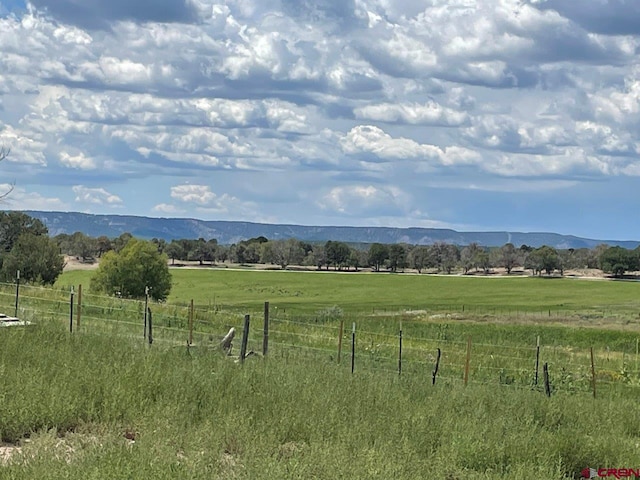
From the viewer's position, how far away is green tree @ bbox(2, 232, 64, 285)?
7019 centimetres

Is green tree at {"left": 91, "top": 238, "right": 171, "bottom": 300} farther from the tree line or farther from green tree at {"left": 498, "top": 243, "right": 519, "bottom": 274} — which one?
green tree at {"left": 498, "top": 243, "right": 519, "bottom": 274}

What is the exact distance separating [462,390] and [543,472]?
595 centimetres

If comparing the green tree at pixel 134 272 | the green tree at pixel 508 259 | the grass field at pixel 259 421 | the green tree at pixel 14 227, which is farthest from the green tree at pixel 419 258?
the grass field at pixel 259 421

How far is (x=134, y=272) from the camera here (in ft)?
234

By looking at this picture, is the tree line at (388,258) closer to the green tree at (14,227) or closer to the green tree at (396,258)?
the green tree at (396,258)

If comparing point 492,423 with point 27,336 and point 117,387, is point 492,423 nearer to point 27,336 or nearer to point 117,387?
point 117,387

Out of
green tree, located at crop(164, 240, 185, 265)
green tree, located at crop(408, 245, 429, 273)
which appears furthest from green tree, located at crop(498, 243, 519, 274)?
green tree, located at crop(164, 240, 185, 265)

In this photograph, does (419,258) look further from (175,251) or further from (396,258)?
(175,251)

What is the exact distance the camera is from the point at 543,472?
8.34 meters

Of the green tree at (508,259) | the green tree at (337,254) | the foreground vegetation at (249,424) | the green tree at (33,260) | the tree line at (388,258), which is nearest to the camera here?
the foreground vegetation at (249,424)

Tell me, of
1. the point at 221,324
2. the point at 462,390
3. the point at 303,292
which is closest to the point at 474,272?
the point at 303,292

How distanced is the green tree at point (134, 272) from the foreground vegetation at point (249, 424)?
5914 centimetres

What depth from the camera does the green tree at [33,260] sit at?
70.2m

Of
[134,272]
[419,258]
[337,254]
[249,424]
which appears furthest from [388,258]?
[249,424]
